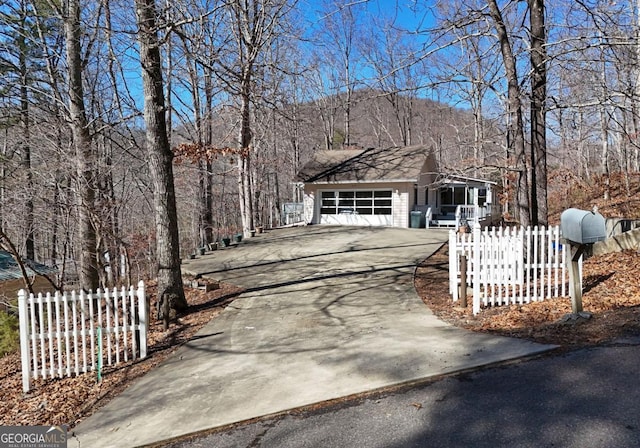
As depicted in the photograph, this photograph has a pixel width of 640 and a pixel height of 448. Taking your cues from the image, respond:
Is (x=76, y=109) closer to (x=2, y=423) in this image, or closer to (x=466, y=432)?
(x=2, y=423)

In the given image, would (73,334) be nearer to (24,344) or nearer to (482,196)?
(24,344)

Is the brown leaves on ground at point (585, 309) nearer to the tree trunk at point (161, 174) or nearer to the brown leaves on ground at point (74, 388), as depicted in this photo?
the brown leaves on ground at point (74, 388)

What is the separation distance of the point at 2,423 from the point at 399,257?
31.9ft

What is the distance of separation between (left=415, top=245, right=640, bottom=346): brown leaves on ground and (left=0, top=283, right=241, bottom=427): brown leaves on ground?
4516 mm

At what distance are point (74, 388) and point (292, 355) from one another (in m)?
2.90

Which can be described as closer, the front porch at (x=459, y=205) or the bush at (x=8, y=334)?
the bush at (x=8, y=334)

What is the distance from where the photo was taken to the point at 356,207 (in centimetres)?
2155

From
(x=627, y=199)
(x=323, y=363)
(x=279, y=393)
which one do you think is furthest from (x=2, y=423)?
(x=627, y=199)

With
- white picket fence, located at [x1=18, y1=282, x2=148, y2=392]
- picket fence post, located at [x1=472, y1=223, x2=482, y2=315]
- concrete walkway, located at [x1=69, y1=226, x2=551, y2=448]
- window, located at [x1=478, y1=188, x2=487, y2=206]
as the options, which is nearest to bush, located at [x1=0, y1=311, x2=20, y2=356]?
white picket fence, located at [x1=18, y1=282, x2=148, y2=392]

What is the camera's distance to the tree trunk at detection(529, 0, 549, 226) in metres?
9.73

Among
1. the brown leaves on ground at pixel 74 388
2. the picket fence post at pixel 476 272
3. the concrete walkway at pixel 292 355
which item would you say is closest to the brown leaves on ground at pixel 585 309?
the picket fence post at pixel 476 272

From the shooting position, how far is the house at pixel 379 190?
20.4m

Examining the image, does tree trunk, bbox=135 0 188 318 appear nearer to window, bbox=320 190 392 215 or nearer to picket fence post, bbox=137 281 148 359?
picket fence post, bbox=137 281 148 359

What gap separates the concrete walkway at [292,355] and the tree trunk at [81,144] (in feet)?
10.5
